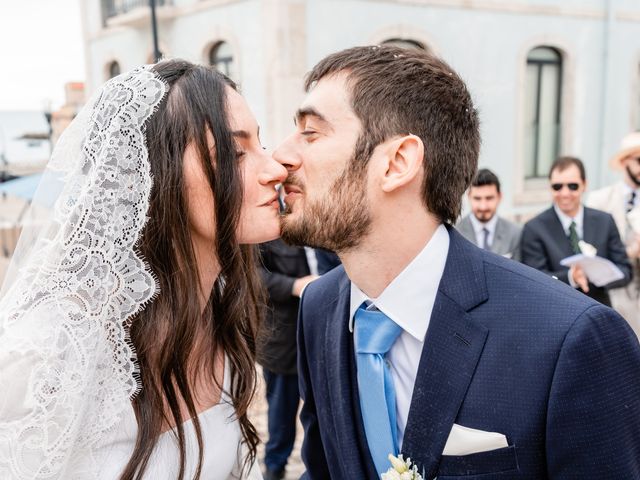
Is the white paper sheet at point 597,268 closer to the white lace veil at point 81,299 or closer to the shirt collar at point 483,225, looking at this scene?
the shirt collar at point 483,225

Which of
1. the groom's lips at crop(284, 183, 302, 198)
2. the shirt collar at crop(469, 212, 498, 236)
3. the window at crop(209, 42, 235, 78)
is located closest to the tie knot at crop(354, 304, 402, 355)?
the groom's lips at crop(284, 183, 302, 198)

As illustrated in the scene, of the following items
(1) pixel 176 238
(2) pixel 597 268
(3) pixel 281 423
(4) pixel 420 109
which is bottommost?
(3) pixel 281 423

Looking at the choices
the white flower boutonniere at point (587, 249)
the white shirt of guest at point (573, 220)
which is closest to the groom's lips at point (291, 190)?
the white flower boutonniere at point (587, 249)

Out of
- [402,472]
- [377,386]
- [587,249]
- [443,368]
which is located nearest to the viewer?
[402,472]

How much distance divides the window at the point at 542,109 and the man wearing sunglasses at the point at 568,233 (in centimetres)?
851

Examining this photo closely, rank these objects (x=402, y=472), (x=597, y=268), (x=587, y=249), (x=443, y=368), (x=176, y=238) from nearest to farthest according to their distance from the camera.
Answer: (x=402, y=472) → (x=443, y=368) → (x=176, y=238) → (x=597, y=268) → (x=587, y=249)

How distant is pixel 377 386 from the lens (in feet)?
5.56

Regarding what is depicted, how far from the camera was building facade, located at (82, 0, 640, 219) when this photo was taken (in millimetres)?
9844

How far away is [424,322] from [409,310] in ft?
0.17

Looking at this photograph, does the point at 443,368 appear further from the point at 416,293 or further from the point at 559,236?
the point at 559,236

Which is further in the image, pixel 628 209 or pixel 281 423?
pixel 628 209

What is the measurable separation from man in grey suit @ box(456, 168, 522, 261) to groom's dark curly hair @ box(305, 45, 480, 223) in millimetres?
3106

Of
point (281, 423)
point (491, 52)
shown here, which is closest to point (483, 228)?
point (281, 423)

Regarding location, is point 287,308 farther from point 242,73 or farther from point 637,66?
point 637,66
